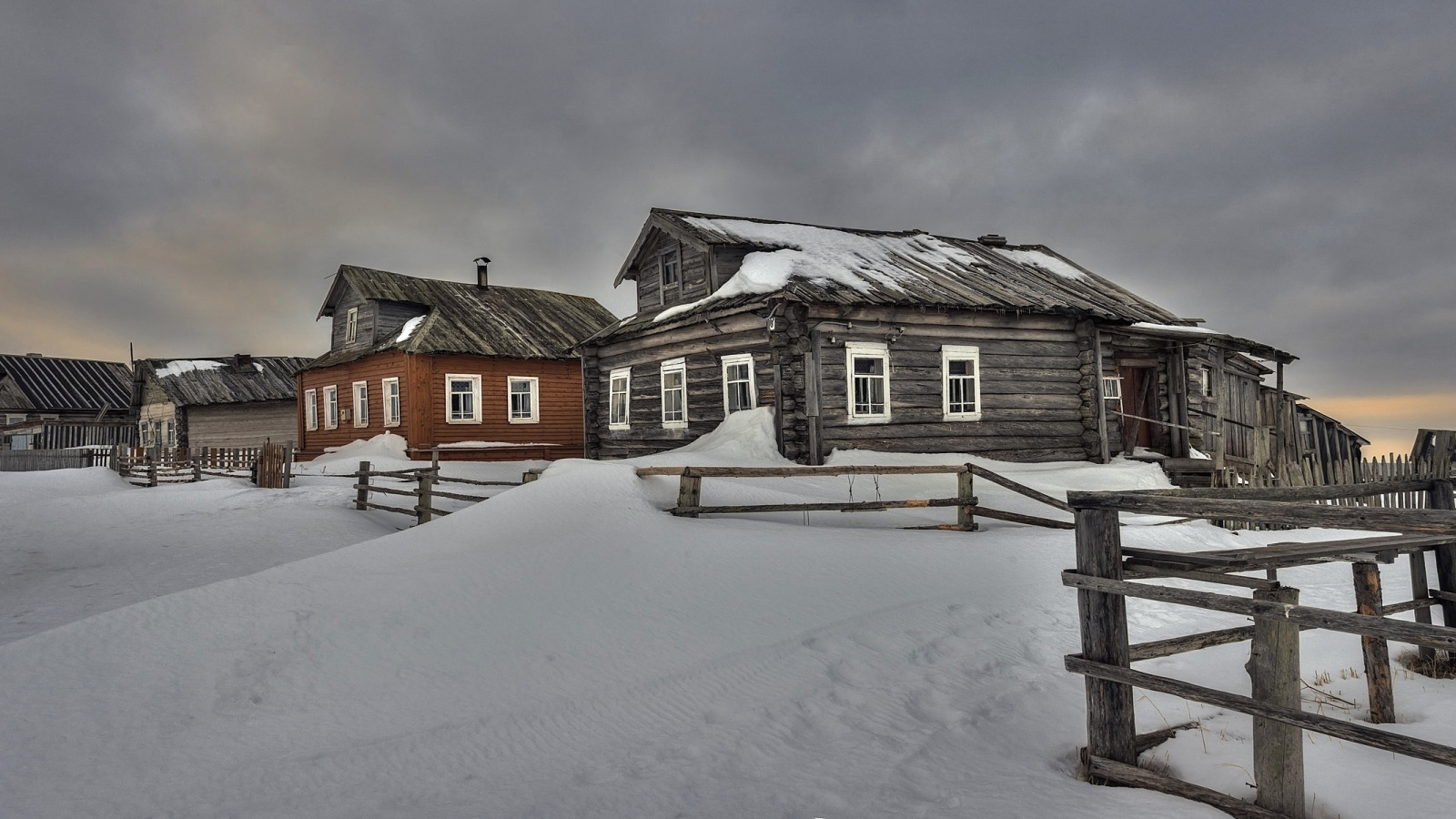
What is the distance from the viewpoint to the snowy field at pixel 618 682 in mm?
4387

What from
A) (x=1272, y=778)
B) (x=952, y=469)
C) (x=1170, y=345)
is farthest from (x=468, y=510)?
(x=1170, y=345)

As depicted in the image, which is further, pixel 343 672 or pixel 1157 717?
pixel 343 672

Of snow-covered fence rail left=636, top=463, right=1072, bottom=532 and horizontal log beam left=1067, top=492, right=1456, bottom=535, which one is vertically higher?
horizontal log beam left=1067, top=492, right=1456, bottom=535

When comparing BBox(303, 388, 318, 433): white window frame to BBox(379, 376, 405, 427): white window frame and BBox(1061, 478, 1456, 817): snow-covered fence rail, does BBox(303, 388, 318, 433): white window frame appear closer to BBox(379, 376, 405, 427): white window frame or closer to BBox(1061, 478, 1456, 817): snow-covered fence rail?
BBox(379, 376, 405, 427): white window frame

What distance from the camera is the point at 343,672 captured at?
6.12 meters

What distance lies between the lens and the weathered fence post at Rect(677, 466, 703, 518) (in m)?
10.4

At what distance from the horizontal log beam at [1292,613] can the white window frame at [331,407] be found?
30740 millimetres

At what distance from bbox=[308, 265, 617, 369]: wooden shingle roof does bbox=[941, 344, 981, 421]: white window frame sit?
15747mm

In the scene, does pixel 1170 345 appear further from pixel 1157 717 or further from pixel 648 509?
pixel 1157 717

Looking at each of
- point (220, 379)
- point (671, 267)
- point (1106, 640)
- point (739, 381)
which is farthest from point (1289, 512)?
point (220, 379)

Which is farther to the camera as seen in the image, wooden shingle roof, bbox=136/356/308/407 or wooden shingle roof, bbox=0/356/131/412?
wooden shingle roof, bbox=0/356/131/412

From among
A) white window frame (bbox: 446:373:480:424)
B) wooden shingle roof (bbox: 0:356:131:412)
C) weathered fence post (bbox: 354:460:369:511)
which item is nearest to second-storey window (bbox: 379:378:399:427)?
white window frame (bbox: 446:373:480:424)

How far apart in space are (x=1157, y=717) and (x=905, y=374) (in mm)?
11697

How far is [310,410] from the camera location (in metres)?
31.8
